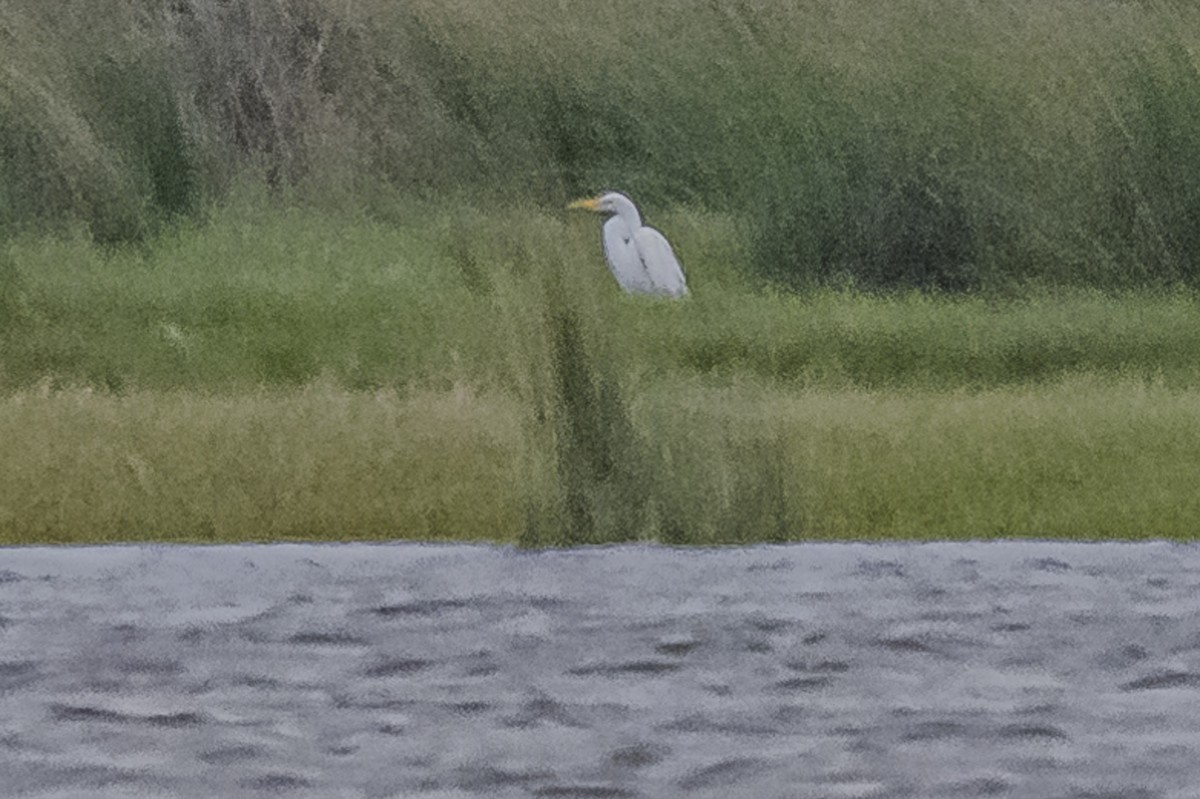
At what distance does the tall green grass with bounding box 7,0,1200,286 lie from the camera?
813 cm

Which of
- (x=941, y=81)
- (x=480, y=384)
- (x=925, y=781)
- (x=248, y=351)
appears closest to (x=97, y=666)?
(x=925, y=781)

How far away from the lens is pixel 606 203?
7.62 meters

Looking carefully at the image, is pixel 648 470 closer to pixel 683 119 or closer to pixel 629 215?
pixel 629 215

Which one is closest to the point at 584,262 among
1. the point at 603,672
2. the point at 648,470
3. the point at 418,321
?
the point at 648,470

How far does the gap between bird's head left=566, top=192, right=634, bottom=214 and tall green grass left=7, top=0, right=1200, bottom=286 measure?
0.26 metres

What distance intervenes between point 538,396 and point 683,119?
10.7 ft

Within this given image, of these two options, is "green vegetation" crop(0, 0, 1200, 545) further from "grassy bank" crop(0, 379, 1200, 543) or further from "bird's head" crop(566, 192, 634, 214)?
"bird's head" crop(566, 192, 634, 214)

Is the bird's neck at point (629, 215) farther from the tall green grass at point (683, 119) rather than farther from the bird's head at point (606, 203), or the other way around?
the tall green grass at point (683, 119)

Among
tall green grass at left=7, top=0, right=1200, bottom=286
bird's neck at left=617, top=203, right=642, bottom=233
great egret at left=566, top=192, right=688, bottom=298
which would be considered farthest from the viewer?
tall green grass at left=7, top=0, right=1200, bottom=286

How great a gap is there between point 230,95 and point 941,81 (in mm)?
2294

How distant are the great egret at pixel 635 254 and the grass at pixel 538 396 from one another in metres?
0.06

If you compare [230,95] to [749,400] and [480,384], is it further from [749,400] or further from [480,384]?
[749,400]

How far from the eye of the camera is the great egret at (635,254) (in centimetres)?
747

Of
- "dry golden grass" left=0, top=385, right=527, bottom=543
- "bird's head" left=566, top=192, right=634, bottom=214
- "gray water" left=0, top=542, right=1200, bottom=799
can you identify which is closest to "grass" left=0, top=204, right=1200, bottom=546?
"dry golden grass" left=0, top=385, right=527, bottom=543
